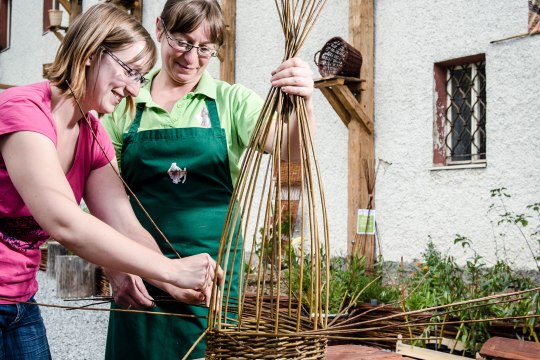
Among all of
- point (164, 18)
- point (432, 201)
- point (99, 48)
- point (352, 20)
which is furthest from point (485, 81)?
point (99, 48)

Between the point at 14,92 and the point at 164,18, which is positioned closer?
the point at 14,92

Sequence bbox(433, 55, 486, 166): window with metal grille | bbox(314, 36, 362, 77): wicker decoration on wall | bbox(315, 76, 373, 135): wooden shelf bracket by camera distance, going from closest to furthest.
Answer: bbox(433, 55, 486, 166): window with metal grille, bbox(314, 36, 362, 77): wicker decoration on wall, bbox(315, 76, 373, 135): wooden shelf bracket

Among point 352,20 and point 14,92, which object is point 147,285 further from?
point 352,20

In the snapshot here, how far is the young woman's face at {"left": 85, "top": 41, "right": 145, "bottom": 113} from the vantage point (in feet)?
4.79

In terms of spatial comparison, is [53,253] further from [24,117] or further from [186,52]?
[24,117]

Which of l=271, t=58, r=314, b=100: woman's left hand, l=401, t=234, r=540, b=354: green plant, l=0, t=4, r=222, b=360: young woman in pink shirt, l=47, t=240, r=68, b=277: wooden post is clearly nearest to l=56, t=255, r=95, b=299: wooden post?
l=47, t=240, r=68, b=277: wooden post

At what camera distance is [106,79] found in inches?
57.4

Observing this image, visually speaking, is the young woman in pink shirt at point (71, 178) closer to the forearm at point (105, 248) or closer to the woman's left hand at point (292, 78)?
the forearm at point (105, 248)

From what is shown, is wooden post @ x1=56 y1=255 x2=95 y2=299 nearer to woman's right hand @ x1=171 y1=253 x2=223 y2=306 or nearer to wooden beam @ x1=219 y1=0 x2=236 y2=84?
wooden beam @ x1=219 y1=0 x2=236 y2=84

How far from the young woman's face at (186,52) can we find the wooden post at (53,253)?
23.0ft

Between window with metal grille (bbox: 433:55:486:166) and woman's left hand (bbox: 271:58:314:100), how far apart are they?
13.5ft

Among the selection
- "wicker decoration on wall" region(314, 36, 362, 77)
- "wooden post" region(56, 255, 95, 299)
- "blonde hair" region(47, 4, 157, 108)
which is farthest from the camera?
"wooden post" region(56, 255, 95, 299)

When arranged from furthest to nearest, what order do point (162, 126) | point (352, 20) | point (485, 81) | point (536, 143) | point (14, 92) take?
1. point (352, 20)
2. point (485, 81)
3. point (536, 143)
4. point (162, 126)
5. point (14, 92)

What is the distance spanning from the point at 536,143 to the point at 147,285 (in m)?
3.61
